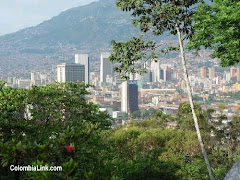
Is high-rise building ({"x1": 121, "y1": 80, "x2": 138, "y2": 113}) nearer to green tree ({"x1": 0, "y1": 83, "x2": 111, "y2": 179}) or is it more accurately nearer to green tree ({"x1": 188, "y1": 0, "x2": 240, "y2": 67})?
green tree ({"x1": 0, "y1": 83, "x2": 111, "y2": 179})

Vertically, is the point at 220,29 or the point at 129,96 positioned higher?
the point at 220,29

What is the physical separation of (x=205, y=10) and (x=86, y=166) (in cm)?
476

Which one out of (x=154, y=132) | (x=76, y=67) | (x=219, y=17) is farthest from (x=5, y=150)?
(x=76, y=67)

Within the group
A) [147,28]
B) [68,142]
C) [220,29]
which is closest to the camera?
[68,142]

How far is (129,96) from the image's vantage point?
120062 mm

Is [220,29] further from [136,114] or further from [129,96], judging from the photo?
[129,96]

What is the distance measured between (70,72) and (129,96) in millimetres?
36321

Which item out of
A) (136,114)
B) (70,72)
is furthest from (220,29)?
(70,72)

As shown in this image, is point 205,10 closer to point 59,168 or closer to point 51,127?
point 51,127

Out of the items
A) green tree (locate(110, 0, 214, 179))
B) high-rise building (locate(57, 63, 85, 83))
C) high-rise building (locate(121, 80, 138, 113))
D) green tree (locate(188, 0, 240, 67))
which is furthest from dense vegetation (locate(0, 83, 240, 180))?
high-rise building (locate(57, 63, 85, 83))

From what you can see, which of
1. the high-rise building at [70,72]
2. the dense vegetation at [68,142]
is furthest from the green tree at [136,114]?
the dense vegetation at [68,142]

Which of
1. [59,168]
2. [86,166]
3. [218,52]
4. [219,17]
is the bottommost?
[86,166]

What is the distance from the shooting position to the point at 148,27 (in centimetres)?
928

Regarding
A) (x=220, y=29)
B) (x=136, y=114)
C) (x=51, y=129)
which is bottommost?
(x=136, y=114)
